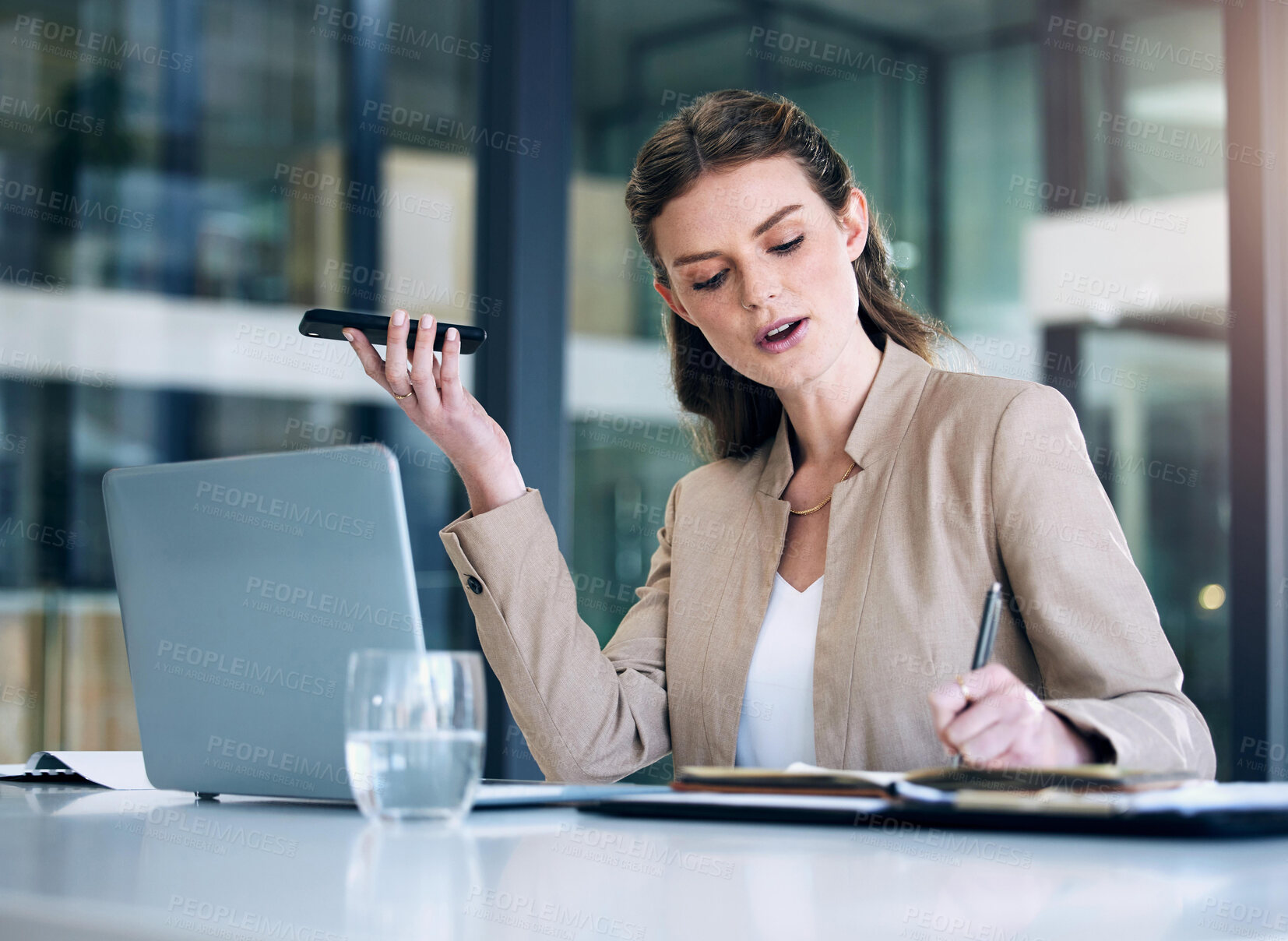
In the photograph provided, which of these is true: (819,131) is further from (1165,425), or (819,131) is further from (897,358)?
(1165,425)

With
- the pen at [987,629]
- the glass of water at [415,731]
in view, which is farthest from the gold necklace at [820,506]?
the glass of water at [415,731]

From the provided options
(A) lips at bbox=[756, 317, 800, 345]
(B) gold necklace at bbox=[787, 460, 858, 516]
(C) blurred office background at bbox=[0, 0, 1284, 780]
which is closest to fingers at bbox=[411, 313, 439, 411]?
(A) lips at bbox=[756, 317, 800, 345]

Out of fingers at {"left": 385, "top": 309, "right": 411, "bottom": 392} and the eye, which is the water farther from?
the eye

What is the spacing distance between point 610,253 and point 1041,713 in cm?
437

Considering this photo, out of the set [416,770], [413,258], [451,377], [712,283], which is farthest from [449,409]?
[413,258]

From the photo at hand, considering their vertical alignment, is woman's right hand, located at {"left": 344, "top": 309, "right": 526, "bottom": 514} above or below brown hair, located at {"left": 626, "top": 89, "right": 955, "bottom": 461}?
below

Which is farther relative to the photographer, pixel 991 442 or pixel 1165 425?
pixel 1165 425

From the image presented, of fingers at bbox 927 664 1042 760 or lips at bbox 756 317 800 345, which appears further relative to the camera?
lips at bbox 756 317 800 345

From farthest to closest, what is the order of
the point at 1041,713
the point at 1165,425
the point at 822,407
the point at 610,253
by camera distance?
the point at 610,253 → the point at 1165,425 → the point at 822,407 → the point at 1041,713

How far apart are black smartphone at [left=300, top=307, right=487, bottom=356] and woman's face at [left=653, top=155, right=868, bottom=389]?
0.39 metres

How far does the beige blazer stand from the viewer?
1355 millimetres

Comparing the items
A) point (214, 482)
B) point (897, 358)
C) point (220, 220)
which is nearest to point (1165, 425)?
point (897, 358)

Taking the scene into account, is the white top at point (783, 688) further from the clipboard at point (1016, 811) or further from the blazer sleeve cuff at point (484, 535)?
the clipboard at point (1016, 811)

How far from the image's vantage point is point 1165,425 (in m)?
4.22
